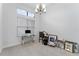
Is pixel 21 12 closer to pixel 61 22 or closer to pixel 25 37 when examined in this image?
pixel 25 37

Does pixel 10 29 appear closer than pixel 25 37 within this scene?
No

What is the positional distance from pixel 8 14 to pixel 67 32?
234 centimetres

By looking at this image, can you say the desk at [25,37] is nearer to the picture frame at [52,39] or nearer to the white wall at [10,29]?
the white wall at [10,29]

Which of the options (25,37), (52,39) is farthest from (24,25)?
(52,39)

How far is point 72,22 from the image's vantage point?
3506 mm

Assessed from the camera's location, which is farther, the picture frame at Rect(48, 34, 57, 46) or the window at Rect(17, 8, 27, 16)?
the picture frame at Rect(48, 34, 57, 46)

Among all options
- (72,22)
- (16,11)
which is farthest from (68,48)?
(16,11)

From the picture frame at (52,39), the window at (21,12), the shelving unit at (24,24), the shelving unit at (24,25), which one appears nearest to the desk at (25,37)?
the shelving unit at (24,25)

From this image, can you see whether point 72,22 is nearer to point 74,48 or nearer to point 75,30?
point 75,30

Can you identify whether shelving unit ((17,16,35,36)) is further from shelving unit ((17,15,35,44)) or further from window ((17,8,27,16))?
window ((17,8,27,16))

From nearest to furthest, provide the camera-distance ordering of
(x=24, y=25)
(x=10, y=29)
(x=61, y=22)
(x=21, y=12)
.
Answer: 1. (x=24, y=25)
2. (x=21, y=12)
3. (x=10, y=29)
4. (x=61, y=22)

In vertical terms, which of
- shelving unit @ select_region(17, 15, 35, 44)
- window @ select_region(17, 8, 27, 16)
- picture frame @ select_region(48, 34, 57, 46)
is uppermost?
window @ select_region(17, 8, 27, 16)

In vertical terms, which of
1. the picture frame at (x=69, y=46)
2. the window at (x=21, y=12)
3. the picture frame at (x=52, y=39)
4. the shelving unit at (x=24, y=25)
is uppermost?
the window at (x=21, y=12)

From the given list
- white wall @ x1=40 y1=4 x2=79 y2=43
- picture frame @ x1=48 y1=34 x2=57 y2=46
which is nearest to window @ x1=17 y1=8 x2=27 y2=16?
white wall @ x1=40 y1=4 x2=79 y2=43
